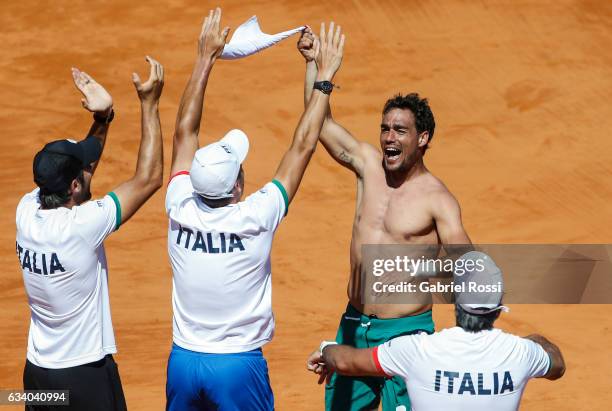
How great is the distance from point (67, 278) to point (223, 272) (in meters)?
0.97

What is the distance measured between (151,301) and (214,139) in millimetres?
3812

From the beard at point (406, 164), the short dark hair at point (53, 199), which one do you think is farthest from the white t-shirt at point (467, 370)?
the beard at point (406, 164)

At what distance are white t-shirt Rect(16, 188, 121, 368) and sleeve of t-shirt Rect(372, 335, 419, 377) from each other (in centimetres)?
178

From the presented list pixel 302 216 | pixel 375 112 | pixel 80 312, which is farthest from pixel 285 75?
pixel 80 312

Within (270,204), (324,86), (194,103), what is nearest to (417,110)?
(324,86)

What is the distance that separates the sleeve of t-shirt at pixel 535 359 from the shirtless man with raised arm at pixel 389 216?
5.10 ft

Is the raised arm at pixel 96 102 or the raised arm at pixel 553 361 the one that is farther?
the raised arm at pixel 96 102

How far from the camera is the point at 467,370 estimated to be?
5352mm

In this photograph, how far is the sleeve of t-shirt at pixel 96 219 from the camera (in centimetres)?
611

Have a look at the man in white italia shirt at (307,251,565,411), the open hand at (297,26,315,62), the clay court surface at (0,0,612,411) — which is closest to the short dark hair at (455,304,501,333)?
the man in white italia shirt at (307,251,565,411)

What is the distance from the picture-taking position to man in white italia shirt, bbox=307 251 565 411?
535 centimetres

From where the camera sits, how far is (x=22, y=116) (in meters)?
15.2

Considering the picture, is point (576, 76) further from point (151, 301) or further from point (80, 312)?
point (80, 312)

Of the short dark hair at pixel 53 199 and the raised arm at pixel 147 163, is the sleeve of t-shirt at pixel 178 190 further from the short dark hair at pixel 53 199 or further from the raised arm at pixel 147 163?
the short dark hair at pixel 53 199
